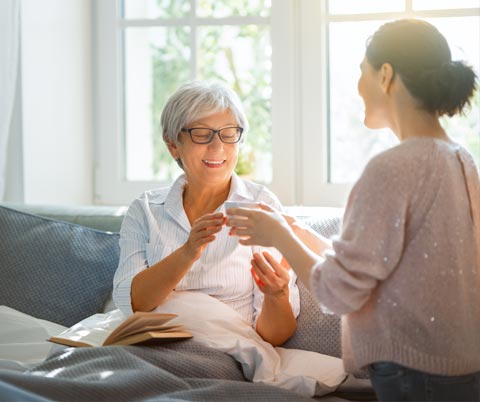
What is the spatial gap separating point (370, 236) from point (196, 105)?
98cm

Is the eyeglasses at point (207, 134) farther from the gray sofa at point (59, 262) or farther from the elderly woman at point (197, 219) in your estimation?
the gray sofa at point (59, 262)

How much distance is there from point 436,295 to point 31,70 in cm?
222

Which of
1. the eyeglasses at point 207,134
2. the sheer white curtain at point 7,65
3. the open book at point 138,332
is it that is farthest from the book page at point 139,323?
the sheer white curtain at point 7,65

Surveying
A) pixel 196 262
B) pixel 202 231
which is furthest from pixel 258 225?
pixel 196 262

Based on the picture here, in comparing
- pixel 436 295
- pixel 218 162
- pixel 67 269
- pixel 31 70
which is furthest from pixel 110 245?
pixel 436 295

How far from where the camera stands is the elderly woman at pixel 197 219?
2.45m

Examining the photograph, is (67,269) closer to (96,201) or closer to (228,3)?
(96,201)

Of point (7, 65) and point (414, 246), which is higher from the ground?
point (7, 65)

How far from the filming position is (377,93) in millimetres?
1822

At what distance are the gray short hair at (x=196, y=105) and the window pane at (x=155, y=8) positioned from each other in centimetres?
125

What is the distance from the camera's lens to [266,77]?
374cm

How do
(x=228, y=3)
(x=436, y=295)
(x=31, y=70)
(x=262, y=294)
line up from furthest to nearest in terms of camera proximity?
(x=228, y=3) → (x=31, y=70) → (x=262, y=294) → (x=436, y=295)

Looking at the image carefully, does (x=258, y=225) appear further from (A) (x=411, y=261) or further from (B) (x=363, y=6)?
(B) (x=363, y=6)

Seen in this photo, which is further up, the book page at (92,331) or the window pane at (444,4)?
the window pane at (444,4)
